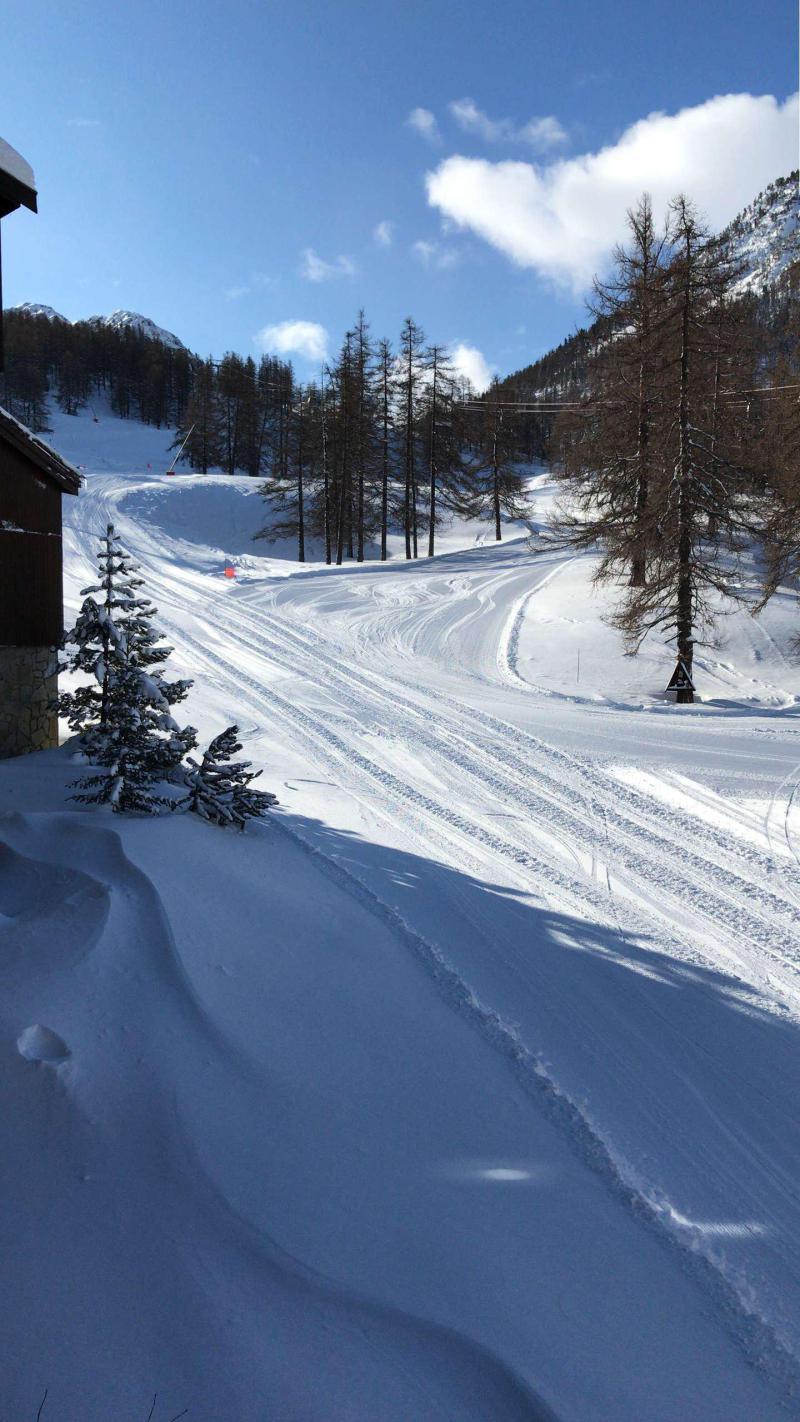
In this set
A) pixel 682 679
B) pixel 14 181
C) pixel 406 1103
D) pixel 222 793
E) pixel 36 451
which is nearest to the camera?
pixel 406 1103

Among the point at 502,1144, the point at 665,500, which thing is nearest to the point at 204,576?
the point at 665,500

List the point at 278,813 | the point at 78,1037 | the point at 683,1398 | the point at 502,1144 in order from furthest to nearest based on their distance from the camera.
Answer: the point at 278,813
the point at 78,1037
the point at 502,1144
the point at 683,1398

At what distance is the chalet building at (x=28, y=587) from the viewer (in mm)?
9375

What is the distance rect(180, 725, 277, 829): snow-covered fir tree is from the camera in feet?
22.4

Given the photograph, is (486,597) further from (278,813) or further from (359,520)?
(278,813)

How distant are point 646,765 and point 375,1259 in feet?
24.6

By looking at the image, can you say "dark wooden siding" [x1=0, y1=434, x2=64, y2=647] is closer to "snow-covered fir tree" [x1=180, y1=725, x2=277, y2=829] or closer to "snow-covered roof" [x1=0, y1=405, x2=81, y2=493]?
"snow-covered roof" [x1=0, y1=405, x2=81, y2=493]

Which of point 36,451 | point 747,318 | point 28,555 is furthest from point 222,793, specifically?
point 747,318

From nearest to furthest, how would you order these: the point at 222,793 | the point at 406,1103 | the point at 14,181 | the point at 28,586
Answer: the point at 406,1103
the point at 14,181
the point at 222,793
the point at 28,586

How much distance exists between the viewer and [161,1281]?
2.85 metres

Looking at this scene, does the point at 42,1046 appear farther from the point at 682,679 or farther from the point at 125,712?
the point at 682,679

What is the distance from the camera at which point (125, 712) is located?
262 inches

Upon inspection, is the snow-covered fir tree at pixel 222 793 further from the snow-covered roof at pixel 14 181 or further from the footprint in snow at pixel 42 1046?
the snow-covered roof at pixel 14 181

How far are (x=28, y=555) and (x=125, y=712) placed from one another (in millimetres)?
4442
